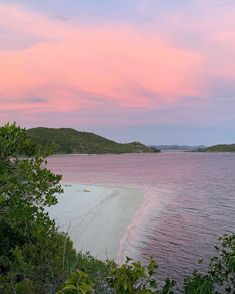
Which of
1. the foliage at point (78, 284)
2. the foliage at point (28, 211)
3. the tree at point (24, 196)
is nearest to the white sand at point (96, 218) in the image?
the foliage at point (28, 211)

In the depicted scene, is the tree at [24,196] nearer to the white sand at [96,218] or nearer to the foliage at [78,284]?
the foliage at [78,284]

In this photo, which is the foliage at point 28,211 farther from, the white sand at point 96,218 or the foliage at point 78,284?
the white sand at point 96,218

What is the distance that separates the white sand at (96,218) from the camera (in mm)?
18578

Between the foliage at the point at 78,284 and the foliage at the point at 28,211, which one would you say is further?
the foliage at the point at 28,211

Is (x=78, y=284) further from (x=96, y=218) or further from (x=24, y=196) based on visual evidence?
(x=96, y=218)

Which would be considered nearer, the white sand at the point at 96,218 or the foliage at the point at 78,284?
the foliage at the point at 78,284

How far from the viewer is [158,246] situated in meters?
19.0

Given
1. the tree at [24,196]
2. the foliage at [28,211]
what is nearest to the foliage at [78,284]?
the foliage at [28,211]

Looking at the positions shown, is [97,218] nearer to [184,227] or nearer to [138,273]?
[184,227]

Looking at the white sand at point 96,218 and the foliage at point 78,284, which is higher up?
the foliage at point 78,284

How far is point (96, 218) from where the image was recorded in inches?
976

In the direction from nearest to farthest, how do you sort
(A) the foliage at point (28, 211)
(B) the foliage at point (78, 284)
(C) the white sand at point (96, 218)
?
(B) the foliage at point (78, 284) → (A) the foliage at point (28, 211) → (C) the white sand at point (96, 218)

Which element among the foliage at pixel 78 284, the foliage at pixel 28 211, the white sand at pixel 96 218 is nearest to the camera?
the foliage at pixel 78 284

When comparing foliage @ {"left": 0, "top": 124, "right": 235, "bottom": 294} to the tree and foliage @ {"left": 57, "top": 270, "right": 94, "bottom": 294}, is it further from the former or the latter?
foliage @ {"left": 57, "top": 270, "right": 94, "bottom": 294}
